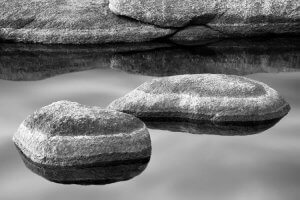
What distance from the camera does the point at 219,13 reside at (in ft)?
40.3

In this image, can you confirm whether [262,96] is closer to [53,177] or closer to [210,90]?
[210,90]

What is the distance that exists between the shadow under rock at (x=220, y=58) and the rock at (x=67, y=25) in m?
0.42

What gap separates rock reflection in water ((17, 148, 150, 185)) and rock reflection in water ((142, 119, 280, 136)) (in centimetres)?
115

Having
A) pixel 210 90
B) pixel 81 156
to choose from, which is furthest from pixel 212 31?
pixel 81 156

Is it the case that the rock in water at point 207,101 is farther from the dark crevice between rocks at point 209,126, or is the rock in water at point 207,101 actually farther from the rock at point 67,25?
the rock at point 67,25

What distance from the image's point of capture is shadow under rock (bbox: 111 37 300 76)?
1134 cm

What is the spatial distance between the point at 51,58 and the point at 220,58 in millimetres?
2457

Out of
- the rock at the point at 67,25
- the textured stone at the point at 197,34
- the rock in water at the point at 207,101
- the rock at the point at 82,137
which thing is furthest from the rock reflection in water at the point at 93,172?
the textured stone at the point at 197,34

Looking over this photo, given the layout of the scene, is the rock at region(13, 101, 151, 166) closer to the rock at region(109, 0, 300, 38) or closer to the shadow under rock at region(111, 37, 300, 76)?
the shadow under rock at region(111, 37, 300, 76)

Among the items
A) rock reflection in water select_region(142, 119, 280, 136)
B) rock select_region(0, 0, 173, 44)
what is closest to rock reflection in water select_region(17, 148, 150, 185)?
rock reflection in water select_region(142, 119, 280, 136)

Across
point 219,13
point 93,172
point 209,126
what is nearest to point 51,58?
point 219,13

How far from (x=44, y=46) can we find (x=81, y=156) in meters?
4.86

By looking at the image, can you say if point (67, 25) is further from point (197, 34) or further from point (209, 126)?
point (209, 126)

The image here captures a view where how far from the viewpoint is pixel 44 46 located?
40.4ft
